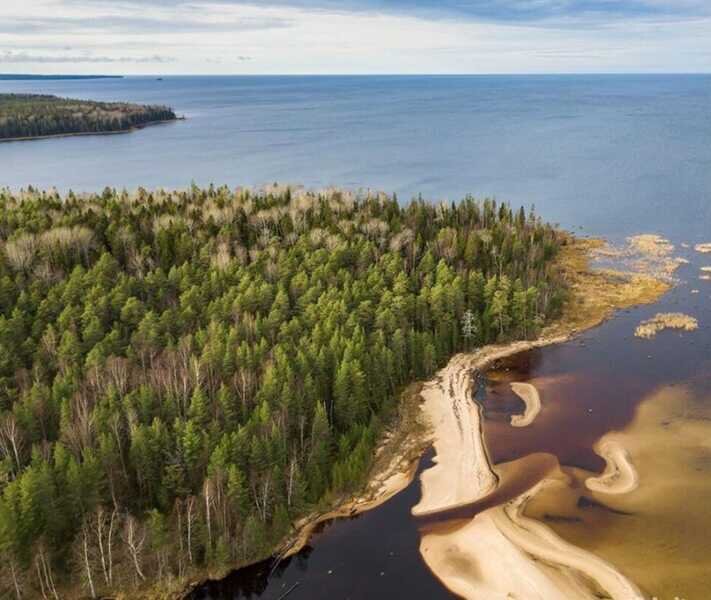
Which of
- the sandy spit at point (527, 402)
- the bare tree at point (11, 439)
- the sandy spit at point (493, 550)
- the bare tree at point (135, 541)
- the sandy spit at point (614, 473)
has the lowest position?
the sandy spit at point (493, 550)

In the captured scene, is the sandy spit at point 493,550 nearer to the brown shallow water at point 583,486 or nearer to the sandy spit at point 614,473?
the brown shallow water at point 583,486

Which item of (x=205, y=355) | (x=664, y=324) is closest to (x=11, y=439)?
(x=205, y=355)

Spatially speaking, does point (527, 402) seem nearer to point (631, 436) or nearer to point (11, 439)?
point (631, 436)

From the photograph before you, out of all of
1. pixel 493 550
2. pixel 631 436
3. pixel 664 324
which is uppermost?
pixel 664 324

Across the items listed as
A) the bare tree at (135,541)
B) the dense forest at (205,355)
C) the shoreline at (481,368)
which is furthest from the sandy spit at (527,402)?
the bare tree at (135,541)

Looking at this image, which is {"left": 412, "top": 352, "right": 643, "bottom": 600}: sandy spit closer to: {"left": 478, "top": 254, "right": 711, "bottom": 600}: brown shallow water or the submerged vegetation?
{"left": 478, "top": 254, "right": 711, "bottom": 600}: brown shallow water
